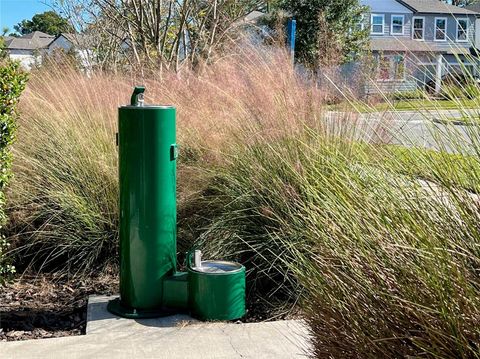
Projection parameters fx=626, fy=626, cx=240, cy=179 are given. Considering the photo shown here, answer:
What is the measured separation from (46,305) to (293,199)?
205cm

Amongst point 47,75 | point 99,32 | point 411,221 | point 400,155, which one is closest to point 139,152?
point 400,155

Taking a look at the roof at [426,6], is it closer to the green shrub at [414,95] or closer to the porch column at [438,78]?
the green shrub at [414,95]

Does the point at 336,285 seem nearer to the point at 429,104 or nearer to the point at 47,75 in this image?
the point at 429,104

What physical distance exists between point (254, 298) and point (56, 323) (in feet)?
4.80

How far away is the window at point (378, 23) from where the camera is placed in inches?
1765

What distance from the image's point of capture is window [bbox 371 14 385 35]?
44.8 meters

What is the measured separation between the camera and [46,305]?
188 inches

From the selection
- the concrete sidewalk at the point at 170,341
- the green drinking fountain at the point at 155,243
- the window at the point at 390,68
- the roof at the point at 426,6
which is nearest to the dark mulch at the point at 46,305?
the concrete sidewalk at the point at 170,341

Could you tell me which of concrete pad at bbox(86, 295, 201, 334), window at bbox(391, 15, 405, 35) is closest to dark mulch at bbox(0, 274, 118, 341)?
concrete pad at bbox(86, 295, 201, 334)

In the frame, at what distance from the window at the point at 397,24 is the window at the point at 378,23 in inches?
41.7

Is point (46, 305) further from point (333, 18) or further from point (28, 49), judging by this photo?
point (28, 49)

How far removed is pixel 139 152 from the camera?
426 centimetres

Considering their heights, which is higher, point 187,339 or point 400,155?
point 400,155

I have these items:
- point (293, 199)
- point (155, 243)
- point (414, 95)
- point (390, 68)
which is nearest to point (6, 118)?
point (155, 243)
